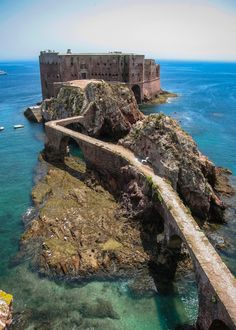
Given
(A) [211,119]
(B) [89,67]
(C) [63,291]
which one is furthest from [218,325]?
(B) [89,67]

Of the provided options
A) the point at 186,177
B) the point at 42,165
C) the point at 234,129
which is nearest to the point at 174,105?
the point at 234,129

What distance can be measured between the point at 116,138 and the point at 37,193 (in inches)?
694

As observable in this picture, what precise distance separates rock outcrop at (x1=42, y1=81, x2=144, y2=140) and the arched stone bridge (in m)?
10.9

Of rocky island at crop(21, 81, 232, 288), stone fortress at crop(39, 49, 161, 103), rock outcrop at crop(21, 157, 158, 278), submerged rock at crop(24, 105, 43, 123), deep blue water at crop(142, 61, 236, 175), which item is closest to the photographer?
rock outcrop at crop(21, 157, 158, 278)

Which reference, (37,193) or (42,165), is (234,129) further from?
(37,193)

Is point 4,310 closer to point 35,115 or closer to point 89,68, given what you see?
point 35,115

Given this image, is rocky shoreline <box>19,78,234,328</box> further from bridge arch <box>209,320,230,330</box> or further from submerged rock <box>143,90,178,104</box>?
submerged rock <box>143,90,178,104</box>

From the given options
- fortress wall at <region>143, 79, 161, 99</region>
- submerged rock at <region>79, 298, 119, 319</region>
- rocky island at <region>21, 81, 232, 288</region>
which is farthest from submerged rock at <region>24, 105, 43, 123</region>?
submerged rock at <region>79, 298, 119, 319</region>

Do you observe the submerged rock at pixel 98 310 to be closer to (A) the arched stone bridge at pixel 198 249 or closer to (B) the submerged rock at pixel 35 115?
(A) the arched stone bridge at pixel 198 249

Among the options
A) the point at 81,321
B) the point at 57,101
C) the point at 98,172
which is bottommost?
the point at 81,321

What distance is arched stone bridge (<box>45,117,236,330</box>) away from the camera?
1727 cm

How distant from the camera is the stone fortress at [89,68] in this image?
78.2 meters

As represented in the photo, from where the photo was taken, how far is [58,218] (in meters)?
30.5

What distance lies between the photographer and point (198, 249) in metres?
20.7
